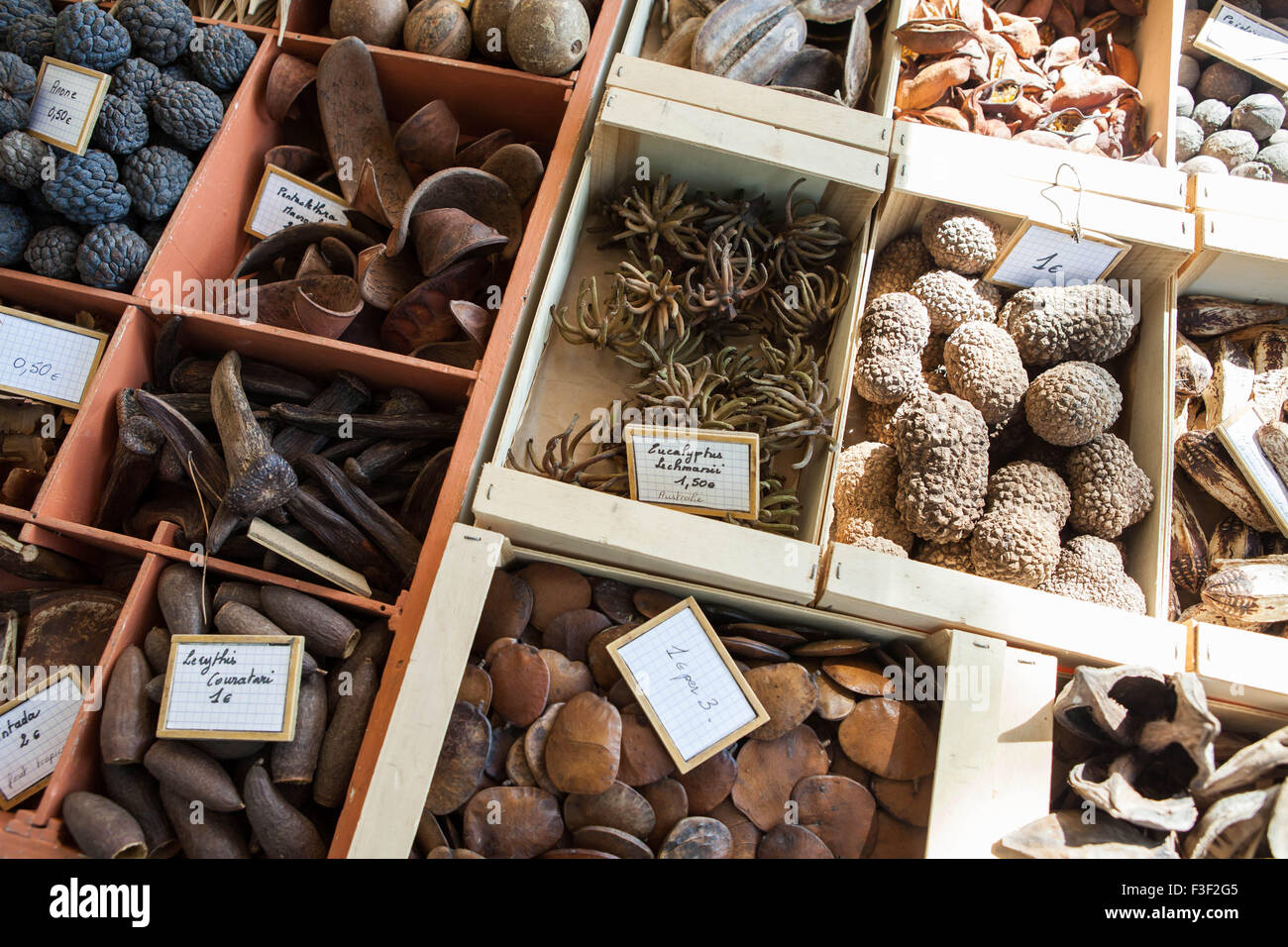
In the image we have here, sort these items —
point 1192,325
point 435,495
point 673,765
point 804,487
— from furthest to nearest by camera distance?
point 1192,325 → point 804,487 → point 435,495 → point 673,765

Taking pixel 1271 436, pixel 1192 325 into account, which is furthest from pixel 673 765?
pixel 1192 325

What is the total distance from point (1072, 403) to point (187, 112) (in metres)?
2.05

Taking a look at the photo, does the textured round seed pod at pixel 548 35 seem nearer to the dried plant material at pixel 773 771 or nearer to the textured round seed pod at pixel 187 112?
the textured round seed pod at pixel 187 112

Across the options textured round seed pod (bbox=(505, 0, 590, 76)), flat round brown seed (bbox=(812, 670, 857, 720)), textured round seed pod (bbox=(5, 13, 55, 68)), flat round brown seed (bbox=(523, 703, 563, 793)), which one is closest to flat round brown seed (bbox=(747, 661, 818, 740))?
flat round brown seed (bbox=(812, 670, 857, 720))

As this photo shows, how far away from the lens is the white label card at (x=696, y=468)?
5.20ft

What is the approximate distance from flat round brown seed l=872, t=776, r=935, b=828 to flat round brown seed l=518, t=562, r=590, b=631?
0.63m

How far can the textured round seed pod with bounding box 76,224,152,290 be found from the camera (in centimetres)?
169

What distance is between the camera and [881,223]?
6.35 ft

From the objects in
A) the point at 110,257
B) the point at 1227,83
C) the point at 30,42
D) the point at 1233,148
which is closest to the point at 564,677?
the point at 110,257

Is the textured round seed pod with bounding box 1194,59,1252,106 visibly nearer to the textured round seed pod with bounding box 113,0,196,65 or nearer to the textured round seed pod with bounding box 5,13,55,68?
the textured round seed pod with bounding box 113,0,196,65
